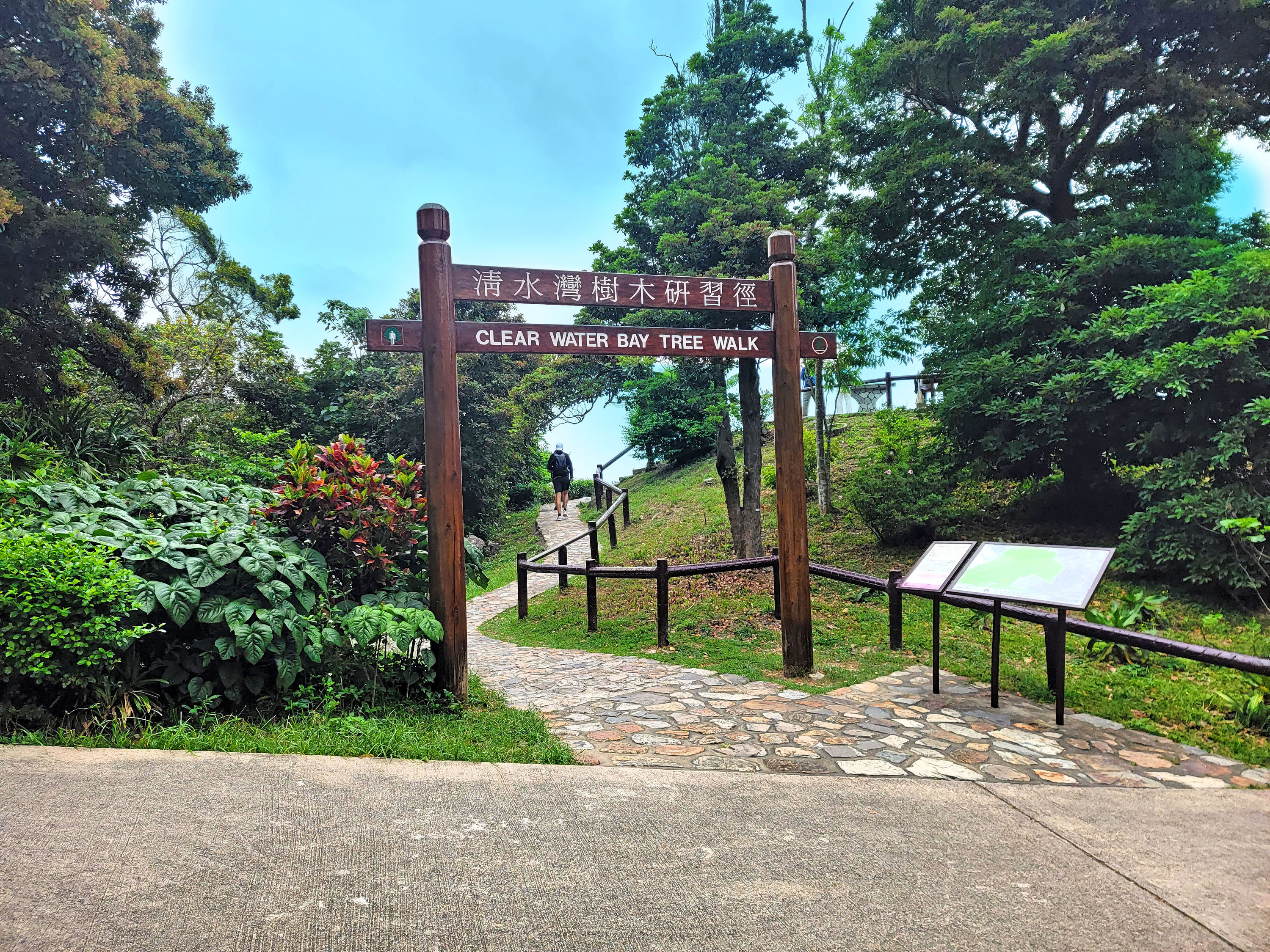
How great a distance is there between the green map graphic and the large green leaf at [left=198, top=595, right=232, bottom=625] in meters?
4.67

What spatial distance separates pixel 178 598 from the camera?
387 centimetres

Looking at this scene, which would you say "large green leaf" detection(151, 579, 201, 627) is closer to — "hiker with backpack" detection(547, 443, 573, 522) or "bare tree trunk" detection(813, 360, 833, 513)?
"bare tree trunk" detection(813, 360, 833, 513)

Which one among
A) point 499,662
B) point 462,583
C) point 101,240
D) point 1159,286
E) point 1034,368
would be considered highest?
point 101,240

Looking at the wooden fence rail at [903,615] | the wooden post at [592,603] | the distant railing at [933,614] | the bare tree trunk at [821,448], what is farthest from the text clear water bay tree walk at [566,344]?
the bare tree trunk at [821,448]

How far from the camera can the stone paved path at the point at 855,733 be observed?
163 inches

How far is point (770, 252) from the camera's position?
6.16 meters

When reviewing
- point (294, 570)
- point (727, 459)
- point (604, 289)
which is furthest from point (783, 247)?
point (727, 459)

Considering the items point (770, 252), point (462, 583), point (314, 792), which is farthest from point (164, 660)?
point (770, 252)

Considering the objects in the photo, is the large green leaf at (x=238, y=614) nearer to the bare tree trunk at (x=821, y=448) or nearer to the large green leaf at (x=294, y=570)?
the large green leaf at (x=294, y=570)

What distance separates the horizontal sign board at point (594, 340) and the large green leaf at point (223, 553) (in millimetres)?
1488

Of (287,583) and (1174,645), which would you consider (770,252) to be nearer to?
(1174,645)

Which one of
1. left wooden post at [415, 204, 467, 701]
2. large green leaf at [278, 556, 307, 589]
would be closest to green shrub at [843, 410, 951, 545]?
left wooden post at [415, 204, 467, 701]

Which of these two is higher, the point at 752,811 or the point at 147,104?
the point at 147,104

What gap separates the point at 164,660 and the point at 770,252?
206 inches
